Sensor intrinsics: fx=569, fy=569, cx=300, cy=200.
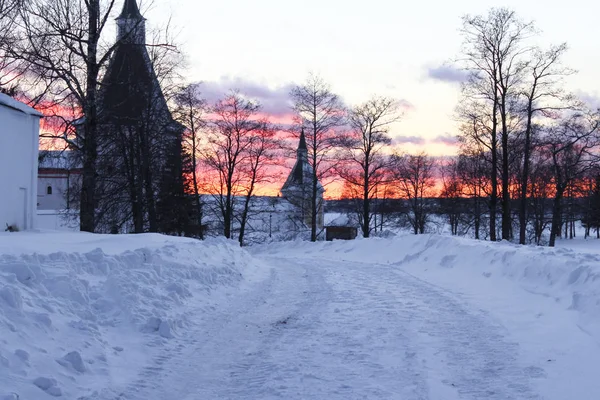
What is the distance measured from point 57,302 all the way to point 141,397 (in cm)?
266

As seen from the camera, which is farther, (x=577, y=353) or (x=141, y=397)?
(x=577, y=353)

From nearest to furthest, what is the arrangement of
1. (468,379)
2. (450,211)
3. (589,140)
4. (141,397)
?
(141,397) < (468,379) < (589,140) < (450,211)

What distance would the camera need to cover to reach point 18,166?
21312mm

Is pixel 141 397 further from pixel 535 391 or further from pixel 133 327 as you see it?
pixel 535 391

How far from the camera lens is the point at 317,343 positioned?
25.6 ft

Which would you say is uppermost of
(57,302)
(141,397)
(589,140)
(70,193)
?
(589,140)

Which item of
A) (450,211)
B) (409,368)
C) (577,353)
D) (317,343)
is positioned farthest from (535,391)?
(450,211)

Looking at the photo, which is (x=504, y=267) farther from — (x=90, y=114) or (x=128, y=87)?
(x=128, y=87)

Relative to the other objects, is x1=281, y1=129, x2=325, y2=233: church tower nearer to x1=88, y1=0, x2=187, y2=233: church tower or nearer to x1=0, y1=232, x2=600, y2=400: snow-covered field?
x1=88, y1=0, x2=187, y2=233: church tower

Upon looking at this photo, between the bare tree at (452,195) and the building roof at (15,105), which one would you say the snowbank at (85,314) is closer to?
the building roof at (15,105)

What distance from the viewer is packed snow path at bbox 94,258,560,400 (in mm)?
5812

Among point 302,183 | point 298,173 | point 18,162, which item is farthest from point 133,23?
point 298,173

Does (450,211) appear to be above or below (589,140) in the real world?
below

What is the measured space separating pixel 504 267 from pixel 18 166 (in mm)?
17458
